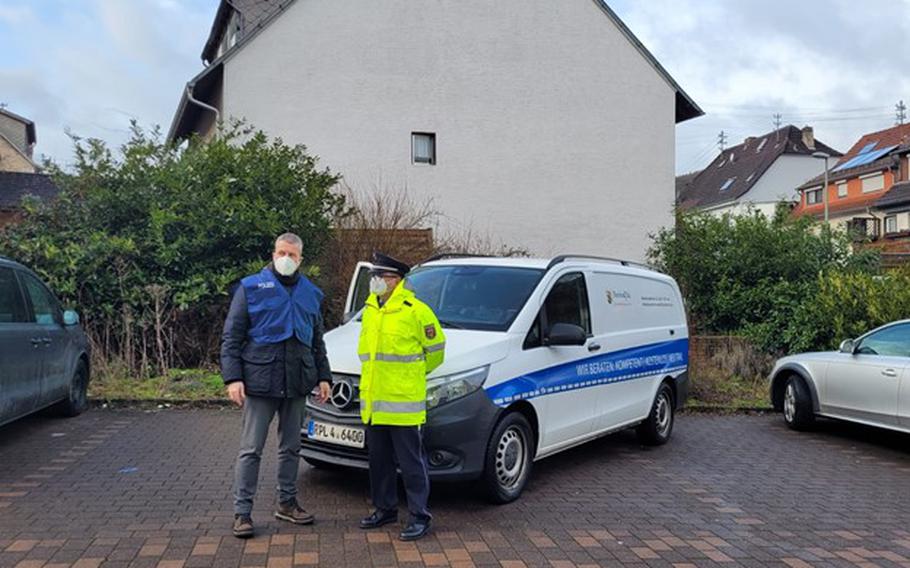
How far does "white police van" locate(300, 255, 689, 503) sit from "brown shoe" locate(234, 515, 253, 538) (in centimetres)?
89

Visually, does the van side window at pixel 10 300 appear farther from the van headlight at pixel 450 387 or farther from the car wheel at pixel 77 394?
the van headlight at pixel 450 387

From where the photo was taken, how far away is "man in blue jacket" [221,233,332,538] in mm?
4887

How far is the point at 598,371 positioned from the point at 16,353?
5182 mm

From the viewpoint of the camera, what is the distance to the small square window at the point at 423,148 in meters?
19.0

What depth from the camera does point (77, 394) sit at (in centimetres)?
880

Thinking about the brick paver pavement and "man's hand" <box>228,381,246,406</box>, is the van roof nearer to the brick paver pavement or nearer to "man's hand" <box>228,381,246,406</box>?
the brick paver pavement

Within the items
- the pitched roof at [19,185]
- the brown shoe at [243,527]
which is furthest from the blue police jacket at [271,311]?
the pitched roof at [19,185]

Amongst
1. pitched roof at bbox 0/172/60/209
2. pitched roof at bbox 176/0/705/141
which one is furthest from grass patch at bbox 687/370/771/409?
pitched roof at bbox 0/172/60/209

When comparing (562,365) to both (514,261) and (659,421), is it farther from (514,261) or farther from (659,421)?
(659,421)

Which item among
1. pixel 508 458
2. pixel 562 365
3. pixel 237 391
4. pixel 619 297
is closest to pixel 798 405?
pixel 619 297

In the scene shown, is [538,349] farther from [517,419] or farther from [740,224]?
[740,224]

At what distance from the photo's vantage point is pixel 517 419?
589cm

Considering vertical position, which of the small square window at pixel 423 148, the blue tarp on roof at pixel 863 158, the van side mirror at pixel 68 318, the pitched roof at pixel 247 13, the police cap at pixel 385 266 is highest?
the blue tarp on roof at pixel 863 158

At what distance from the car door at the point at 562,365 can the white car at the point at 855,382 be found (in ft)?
11.8
